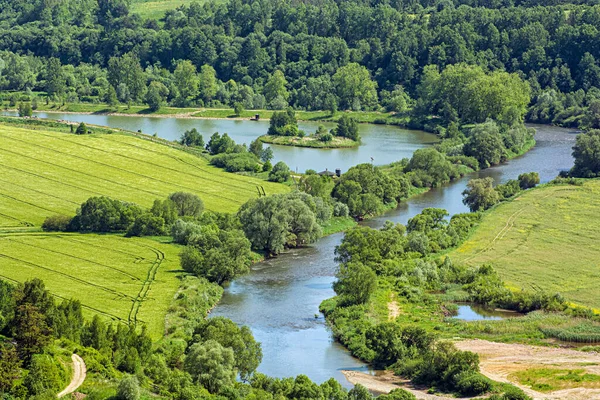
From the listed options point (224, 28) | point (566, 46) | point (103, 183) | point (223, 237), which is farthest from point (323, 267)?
point (224, 28)

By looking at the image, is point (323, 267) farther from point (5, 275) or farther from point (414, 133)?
point (414, 133)

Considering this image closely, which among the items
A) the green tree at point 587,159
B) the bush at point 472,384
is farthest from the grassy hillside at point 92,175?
the bush at point 472,384

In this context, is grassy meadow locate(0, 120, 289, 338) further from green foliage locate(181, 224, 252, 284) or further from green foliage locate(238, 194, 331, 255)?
green foliage locate(238, 194, 331, 255)

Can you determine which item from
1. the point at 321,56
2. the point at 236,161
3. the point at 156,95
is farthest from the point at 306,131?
the point at 321,56

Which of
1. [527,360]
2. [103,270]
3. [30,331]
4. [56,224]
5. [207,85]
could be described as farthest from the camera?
[207,85]

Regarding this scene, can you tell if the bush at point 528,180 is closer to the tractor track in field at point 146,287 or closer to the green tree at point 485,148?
the green tree at point 485,148

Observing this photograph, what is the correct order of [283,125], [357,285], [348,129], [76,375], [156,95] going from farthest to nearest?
[156,95] < [283,125] < [348,129] < [357,285] < [76,375]

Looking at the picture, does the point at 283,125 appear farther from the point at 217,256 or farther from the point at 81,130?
the point at 217,256
